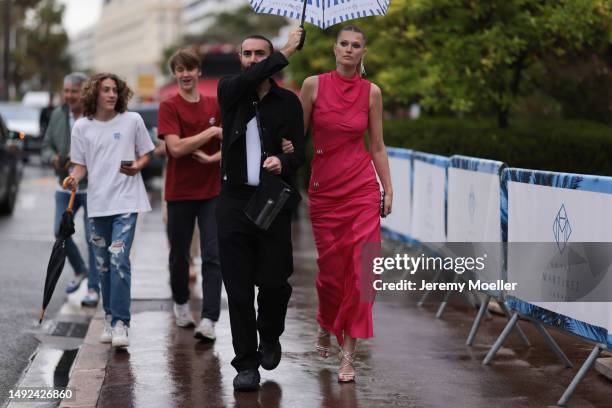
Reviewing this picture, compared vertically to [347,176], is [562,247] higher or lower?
lower

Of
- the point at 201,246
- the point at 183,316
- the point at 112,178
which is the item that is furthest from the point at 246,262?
the point at 183,316

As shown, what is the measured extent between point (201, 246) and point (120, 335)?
0.97 meters

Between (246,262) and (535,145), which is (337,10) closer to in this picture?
(246,262)

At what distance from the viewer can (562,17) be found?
40.5 ft

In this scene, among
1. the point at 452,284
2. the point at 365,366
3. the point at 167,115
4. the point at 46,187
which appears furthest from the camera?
the point at 46,187

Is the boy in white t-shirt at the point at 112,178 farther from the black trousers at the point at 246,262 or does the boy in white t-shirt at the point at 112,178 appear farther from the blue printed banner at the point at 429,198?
the blue printed banner at the point at 429,198

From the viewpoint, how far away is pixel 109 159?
27.4ft

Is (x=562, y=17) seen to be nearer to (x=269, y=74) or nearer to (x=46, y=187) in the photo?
(x=269, y=74)

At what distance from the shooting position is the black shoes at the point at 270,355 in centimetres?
721

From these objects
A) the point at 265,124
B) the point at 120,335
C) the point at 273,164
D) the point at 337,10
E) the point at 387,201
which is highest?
the point at 337,10

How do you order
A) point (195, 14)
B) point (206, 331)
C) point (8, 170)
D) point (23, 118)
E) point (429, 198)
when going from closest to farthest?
point (206, 331)
point (429, 198)
point (8, 170)
point (23, 118)
point (195, 14)

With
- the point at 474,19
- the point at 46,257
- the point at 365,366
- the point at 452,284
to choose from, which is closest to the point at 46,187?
the point at 46,257

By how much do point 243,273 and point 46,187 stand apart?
21742mm
